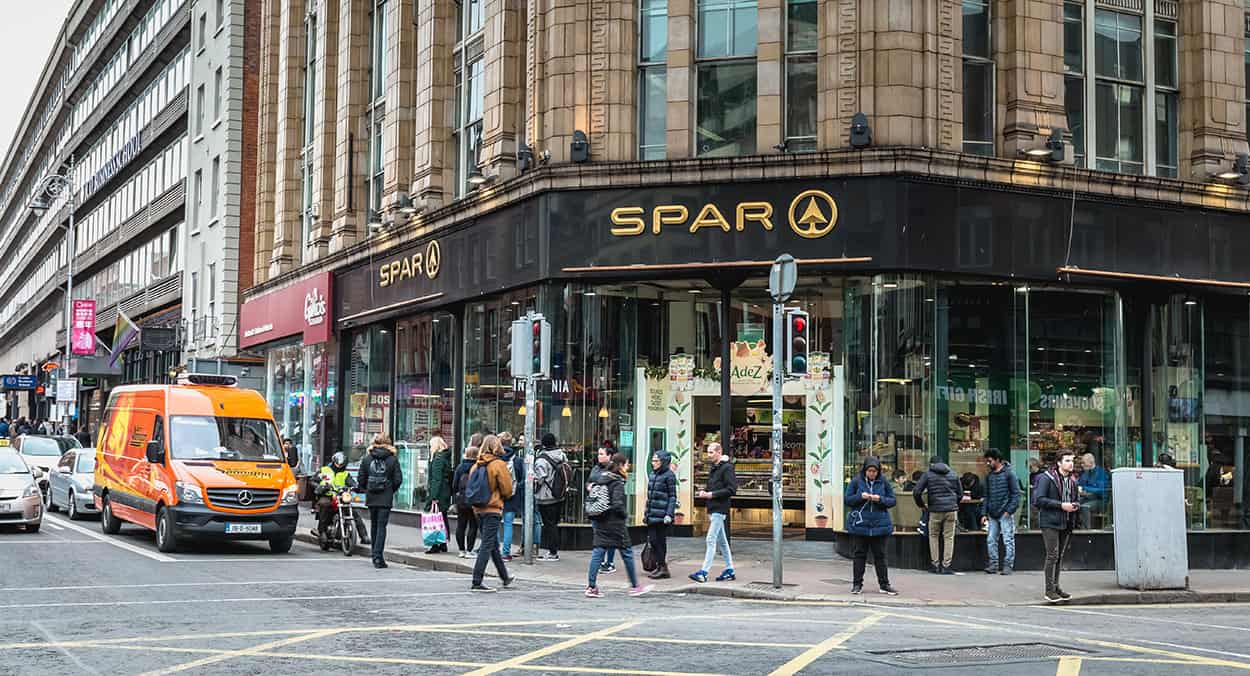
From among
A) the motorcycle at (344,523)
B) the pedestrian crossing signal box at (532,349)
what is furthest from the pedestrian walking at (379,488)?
the pedestrian crossing signal box at (532,349)

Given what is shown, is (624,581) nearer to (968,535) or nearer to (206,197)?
(968,535)

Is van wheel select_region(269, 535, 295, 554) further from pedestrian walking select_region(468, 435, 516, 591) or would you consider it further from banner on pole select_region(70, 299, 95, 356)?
banner on pole select_region(70, 299, 95, 356)

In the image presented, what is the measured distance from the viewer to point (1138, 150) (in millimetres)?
21312

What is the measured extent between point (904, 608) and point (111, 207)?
51902mm

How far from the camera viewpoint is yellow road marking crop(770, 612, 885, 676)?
379 inches

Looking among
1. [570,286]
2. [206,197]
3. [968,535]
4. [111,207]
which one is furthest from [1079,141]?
[111,207]

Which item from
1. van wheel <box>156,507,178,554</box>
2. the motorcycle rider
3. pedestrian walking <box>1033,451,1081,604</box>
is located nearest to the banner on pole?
the motorcycle rider

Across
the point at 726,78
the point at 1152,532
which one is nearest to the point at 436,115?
the point at 726,78

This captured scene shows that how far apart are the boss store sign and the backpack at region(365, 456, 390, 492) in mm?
11947

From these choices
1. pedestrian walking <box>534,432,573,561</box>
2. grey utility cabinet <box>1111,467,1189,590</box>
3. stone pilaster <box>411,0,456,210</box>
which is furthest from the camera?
stone pilaster <box>411,0,456,210</box>

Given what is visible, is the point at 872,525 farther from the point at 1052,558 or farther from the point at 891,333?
the point at 891,333

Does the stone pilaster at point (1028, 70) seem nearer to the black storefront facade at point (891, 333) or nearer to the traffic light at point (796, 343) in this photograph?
the black storefront facade at point (891, 333)

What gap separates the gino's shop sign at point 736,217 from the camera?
19203 mm

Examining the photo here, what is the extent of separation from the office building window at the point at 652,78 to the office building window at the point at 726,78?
0.56 m
